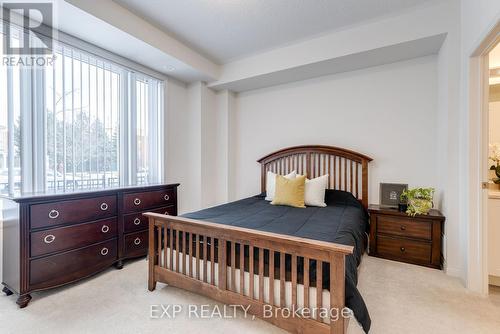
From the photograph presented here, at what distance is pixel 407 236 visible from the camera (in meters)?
2.58

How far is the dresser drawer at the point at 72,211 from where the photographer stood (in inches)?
77.0

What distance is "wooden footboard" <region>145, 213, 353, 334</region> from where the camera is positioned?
1.35 metres

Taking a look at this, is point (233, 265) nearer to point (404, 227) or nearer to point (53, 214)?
point (53, 214)

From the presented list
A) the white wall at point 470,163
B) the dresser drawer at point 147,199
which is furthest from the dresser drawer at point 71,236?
the white wall at point 470,163

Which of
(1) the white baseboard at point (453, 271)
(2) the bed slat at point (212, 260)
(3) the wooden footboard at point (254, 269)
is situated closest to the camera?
(3) the wooden footboard at point (254, 269)

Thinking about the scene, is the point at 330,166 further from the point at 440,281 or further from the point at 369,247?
the point at 440,281

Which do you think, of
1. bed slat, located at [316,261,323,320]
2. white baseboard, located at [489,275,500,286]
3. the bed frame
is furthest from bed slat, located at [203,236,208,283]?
white baseboard, located at [489,275,500,286]

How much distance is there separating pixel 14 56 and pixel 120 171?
145cm

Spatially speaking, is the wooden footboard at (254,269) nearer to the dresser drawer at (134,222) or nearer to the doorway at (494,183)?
the dresser drawer at (134,222)

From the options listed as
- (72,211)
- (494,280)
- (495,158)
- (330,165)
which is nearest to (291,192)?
(330,165)

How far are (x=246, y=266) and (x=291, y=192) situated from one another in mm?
1381

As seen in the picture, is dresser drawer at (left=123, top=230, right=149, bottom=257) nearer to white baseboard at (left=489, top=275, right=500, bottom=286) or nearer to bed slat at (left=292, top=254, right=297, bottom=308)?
bed slat at (left=292, top=254, right=297, bottom=308)

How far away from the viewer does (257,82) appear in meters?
3.71

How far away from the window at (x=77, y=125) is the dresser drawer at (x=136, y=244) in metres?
0.72
